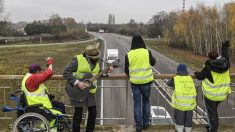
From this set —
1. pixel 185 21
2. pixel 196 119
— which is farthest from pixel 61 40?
pixel 196 119

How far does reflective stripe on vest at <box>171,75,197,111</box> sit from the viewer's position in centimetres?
741

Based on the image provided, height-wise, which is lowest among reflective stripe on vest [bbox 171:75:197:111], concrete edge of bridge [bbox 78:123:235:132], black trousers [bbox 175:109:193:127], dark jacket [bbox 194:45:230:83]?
concrete edge of bridge [bbox 78:123:235:132]

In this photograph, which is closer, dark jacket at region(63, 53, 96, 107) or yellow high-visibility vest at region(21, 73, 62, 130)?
yellow high-visibility vest at region(21, 73, 62, 130)

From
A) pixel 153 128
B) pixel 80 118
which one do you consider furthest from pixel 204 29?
pixel 80 118

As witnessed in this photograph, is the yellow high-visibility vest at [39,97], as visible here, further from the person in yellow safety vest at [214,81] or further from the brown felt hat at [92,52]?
the person in yellow safety vest at [214,81]

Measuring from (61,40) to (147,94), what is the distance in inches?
3657

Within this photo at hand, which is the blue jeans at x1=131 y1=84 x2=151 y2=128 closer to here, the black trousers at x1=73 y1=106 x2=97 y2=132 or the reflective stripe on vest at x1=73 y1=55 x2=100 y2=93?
the black trousers at x1=73 y1=106 x2=97 y2=132

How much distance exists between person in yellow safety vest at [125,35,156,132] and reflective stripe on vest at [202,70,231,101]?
1.15 meters

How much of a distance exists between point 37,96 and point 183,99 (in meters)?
2.81

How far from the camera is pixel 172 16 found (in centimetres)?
11538

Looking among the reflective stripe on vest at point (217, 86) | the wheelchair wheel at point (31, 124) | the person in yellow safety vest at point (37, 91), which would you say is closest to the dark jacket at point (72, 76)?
the person in yellow safety vest at point (37, 91)

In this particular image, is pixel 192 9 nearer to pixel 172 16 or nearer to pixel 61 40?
pixel 172 16

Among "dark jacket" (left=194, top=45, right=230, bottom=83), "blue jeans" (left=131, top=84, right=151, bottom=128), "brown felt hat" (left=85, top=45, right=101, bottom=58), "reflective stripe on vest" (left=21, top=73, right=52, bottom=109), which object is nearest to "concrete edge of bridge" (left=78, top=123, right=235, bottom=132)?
"blue jeans" (left=131, top=84, right=151, bottom=128)

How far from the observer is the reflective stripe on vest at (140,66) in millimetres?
7590
